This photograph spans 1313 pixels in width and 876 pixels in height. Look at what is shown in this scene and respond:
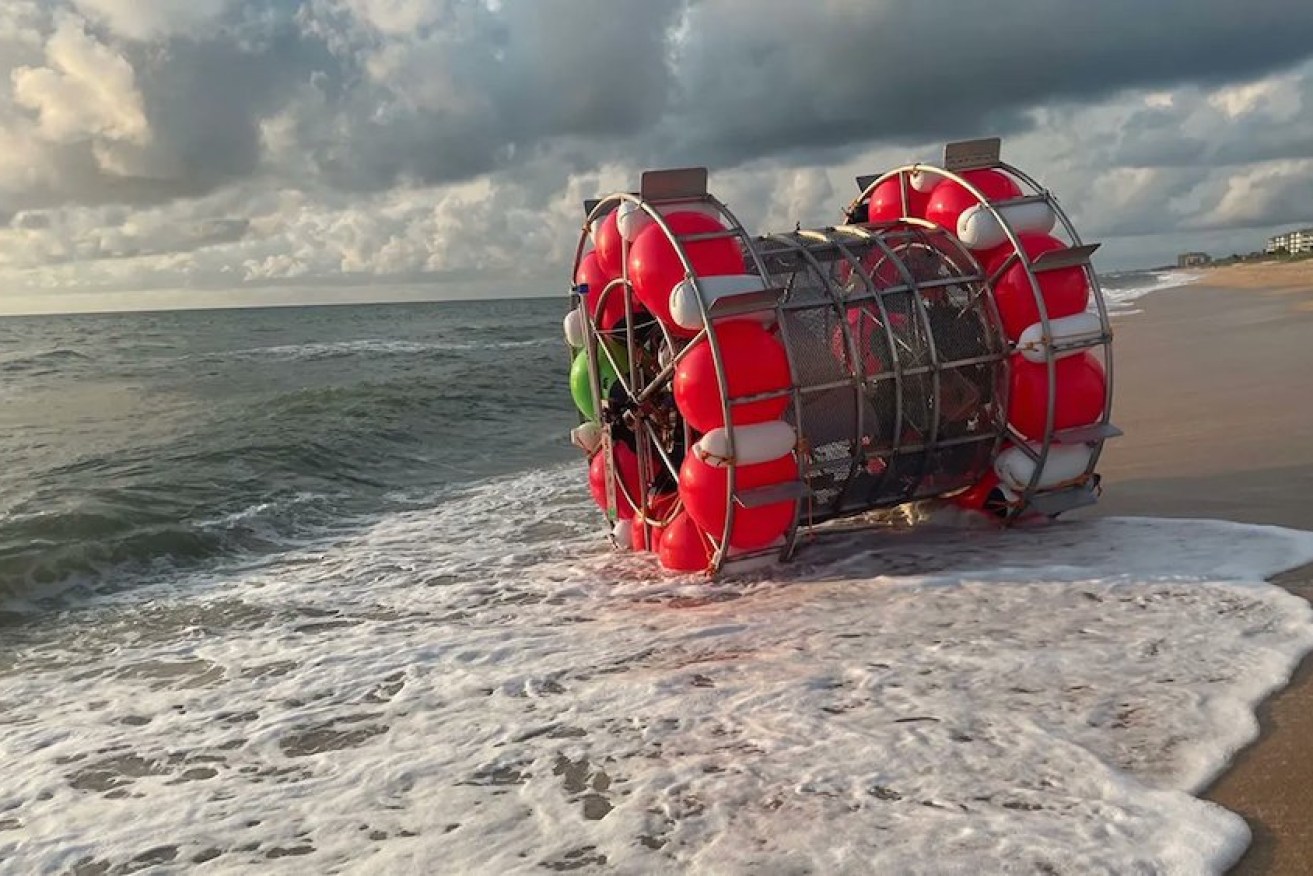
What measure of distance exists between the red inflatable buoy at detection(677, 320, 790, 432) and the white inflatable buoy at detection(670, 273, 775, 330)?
5.7 inches

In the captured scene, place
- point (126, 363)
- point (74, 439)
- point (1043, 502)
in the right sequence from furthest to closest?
point (126, 363) < point (74, 439) < point (1043, 502)

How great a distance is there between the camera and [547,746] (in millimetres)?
4668

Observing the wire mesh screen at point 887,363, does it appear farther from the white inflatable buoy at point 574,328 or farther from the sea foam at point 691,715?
the white inflatable buoy at point 574,328

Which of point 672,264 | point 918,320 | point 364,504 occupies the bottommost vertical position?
point 364,504

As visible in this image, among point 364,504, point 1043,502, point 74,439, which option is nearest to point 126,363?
point 74,439

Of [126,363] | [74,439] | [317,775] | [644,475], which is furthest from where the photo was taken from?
[126,363]

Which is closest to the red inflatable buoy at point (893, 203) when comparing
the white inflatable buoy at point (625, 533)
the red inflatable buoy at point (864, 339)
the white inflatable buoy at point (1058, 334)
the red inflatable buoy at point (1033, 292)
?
the red inflatable buoy at point (1033, 292)

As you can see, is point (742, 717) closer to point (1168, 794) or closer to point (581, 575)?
point (1168, 794)

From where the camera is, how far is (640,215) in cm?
748

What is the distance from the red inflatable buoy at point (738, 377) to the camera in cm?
676

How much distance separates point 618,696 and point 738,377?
7.83ft

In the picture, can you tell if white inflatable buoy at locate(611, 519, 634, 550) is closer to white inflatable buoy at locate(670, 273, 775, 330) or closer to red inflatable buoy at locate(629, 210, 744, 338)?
red inflatable buoy at locate(629, 210, 744, 338)

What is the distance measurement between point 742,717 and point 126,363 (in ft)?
121

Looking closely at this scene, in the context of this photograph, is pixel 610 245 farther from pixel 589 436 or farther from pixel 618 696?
pixel 618 696
